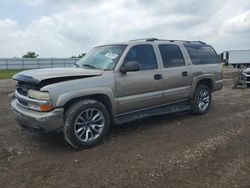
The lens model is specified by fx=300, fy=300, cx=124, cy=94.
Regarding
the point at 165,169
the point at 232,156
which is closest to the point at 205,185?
the point at 165,169

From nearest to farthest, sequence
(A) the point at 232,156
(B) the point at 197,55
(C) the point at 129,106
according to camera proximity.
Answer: (A) the point at 232,156 → (C) the point at 129,106 → (B) the point at 197,55

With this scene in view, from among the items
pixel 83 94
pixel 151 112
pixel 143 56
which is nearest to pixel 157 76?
pixel 143 56

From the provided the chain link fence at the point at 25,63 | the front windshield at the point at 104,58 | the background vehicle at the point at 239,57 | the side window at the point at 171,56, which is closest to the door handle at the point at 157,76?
the side window at the point at 171,56

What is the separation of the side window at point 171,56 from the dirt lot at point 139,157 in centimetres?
137

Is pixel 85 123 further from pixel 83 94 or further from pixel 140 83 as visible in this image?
pixel 140 83

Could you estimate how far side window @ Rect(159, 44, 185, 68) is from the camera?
263 inches

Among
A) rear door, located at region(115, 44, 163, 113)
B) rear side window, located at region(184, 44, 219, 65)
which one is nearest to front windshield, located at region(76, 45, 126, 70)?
rear door, located at region(115, 44, 163, 113)

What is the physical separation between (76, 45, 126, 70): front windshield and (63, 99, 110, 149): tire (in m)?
0.91

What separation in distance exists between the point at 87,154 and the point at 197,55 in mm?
4219

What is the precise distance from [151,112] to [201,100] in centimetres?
203

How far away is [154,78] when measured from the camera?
628 centimetres

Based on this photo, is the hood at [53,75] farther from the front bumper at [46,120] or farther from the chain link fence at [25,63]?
the chain link fence at [25,63]

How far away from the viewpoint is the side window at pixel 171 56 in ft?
21.9

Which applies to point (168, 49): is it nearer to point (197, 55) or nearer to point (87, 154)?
point (197, 55)
